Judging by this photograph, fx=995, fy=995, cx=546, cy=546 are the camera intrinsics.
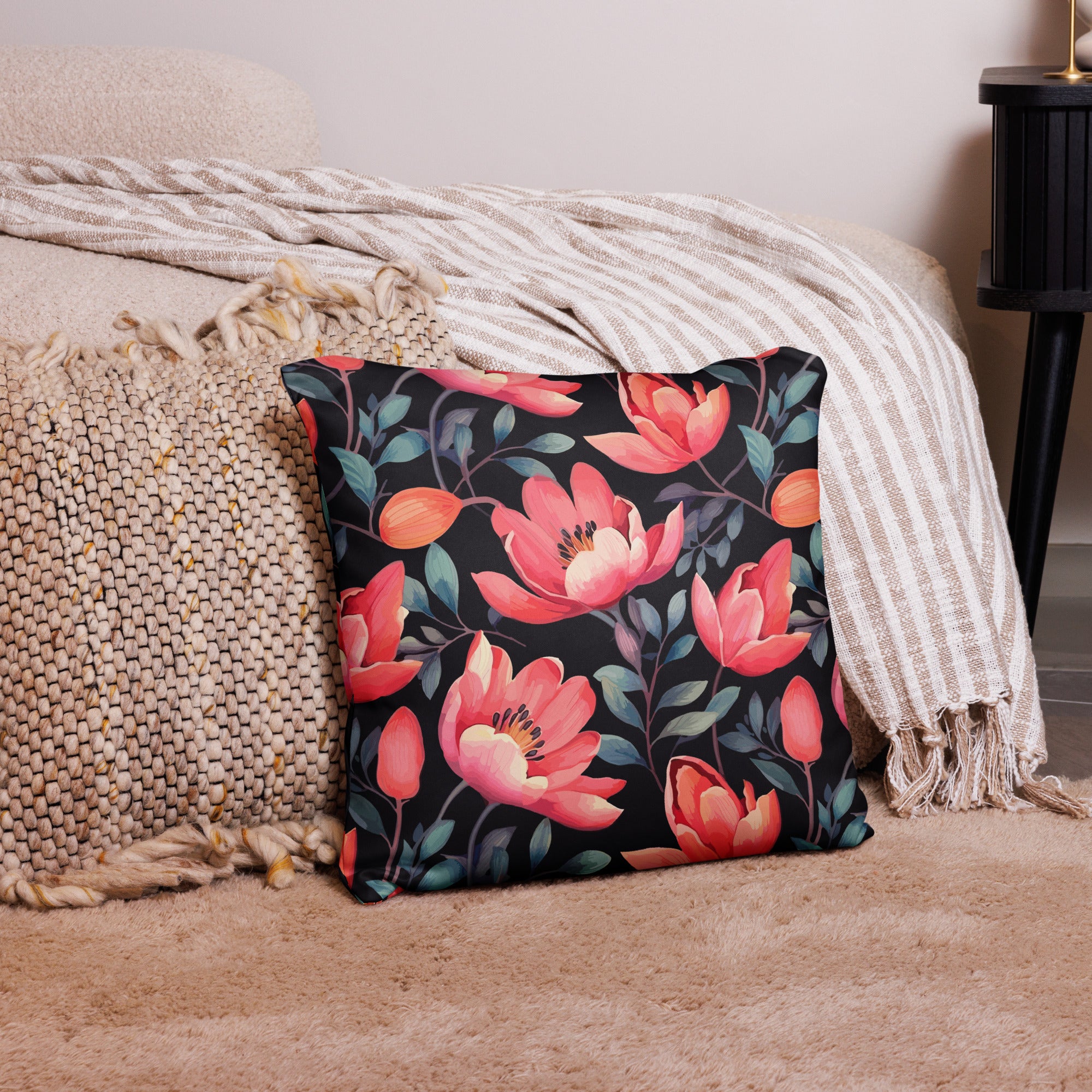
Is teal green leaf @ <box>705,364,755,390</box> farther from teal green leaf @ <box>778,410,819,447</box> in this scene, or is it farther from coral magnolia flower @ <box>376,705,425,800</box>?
coral magnolia flower @ <box>376,705,425,800</box>

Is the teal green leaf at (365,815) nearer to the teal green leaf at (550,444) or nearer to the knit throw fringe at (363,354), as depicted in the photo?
the knit throw fringe at (363,354)

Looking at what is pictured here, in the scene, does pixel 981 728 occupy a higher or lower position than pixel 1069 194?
lower

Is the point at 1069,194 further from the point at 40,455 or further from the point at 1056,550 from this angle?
the point at 40,455

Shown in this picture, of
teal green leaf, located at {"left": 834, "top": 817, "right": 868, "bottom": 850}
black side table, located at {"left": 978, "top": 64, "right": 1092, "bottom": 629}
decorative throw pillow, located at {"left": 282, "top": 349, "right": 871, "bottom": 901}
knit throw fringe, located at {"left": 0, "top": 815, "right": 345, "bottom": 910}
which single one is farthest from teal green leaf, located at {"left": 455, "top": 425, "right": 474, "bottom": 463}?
black side table, located at {"left": 978, "top": 64, "right": 1092, "bottom": 629}

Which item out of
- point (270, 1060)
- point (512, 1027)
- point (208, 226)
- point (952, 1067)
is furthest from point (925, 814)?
point (208, 226)

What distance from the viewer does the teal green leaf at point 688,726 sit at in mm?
742

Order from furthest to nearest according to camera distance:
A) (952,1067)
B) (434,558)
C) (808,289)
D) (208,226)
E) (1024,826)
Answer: (208,226) → (808,289) → (1024,826) → (434,558) → (952,1067)

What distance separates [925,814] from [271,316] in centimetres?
74

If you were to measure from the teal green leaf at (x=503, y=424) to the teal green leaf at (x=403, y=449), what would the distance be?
0.18ft

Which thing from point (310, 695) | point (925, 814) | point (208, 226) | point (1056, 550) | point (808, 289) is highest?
point (208, 226)

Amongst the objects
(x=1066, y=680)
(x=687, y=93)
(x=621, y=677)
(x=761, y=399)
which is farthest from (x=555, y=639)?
(x=687, y=93)

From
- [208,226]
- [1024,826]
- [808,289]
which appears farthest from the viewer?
[208,226]

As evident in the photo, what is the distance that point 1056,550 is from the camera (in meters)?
1.85

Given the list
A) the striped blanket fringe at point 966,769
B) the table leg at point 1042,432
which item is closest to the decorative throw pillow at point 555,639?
the striped blanket fringe at point 966,769
